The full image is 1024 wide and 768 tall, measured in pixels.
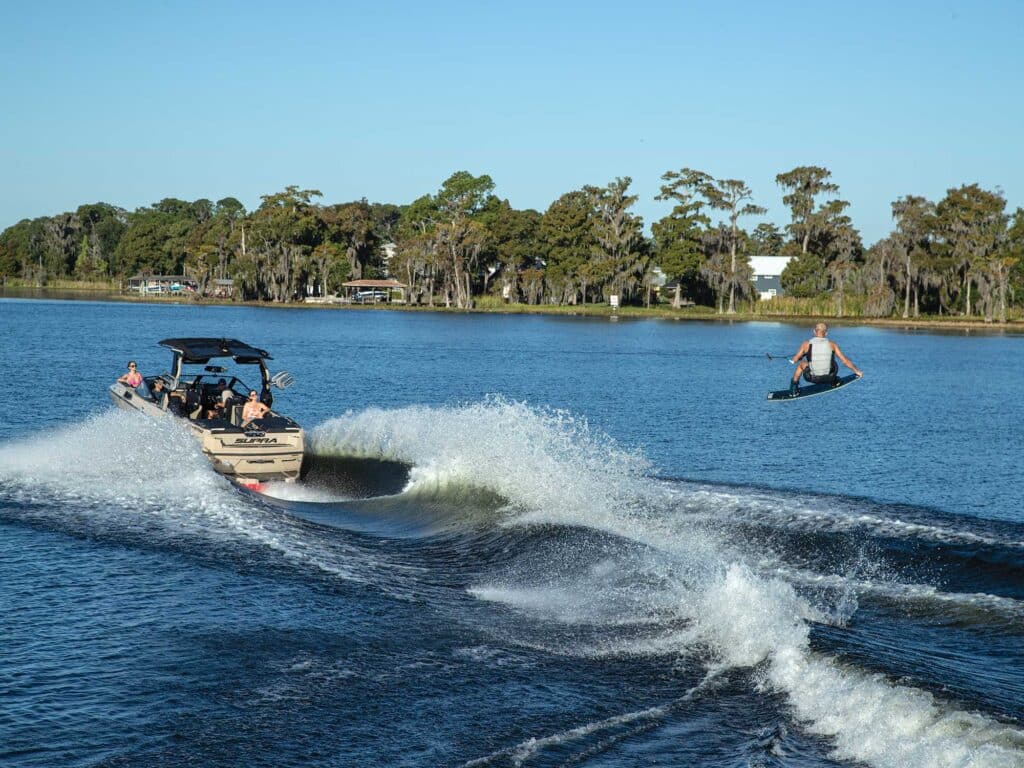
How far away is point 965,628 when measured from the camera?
14312 mm

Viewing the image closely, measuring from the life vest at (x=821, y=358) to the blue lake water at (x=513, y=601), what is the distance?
2.60 meters

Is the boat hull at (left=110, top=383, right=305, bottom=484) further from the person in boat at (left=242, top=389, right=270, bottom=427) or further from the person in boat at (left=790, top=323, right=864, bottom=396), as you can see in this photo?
the person in boat at (left=790, top=323, right=864, bottom=396)

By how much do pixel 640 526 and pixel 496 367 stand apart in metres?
44.6

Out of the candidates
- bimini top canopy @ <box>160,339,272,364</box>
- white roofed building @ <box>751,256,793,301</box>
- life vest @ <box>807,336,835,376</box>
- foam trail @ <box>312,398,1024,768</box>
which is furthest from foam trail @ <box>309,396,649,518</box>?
white roofed building @ <box>751,256,793,301</box>

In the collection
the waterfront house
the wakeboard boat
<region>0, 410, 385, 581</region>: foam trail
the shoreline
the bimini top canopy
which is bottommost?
<region>0, 410, 385, 581</region>: foam trail

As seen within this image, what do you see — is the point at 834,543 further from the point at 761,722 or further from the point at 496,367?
the point at 496,367

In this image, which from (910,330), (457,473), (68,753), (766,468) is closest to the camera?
(68,753)

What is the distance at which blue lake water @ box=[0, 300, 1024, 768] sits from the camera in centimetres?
1053

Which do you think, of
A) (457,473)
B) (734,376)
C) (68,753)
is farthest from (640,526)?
(734,376)

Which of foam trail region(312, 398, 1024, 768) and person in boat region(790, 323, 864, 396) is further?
person in boat region(790, 323, 864, 396)

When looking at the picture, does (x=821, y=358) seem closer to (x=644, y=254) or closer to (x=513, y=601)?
(x=513, y=601)

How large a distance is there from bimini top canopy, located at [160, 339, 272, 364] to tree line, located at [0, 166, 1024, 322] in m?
106

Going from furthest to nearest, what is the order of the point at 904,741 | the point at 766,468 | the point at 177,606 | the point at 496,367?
the point at 496,367
the point at 766,468
the point at 177,606
the point at 904,741

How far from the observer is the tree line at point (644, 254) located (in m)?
122
